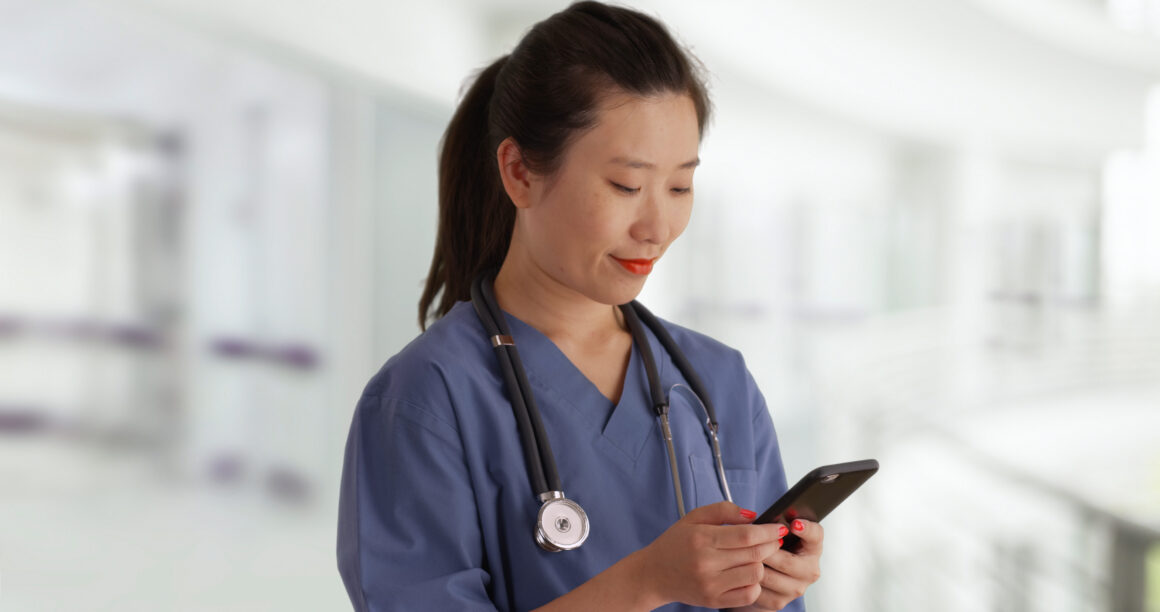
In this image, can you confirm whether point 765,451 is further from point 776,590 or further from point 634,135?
point 634,135

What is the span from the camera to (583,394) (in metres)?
0.93

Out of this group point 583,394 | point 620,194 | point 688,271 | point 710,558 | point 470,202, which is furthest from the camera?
point 688,271

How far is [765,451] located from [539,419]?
305mm

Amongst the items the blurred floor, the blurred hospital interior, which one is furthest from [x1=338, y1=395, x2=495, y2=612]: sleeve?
the blurred floor

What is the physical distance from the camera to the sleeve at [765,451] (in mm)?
1012

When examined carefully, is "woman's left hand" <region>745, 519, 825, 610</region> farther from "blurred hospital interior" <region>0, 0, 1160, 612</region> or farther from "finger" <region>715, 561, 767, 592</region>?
"blurred hospital interior" <region>0, 0, 1160, 612</region>

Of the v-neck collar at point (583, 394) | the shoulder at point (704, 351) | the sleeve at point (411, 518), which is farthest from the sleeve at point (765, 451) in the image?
the sleeve at point (411, 518)

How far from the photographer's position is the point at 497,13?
3.13 meters

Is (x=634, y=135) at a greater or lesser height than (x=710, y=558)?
greater

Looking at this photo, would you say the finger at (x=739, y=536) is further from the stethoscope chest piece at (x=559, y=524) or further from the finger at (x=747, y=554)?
the stethoscope chest piece at (x=559, y=524)

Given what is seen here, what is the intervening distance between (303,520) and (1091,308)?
439cm

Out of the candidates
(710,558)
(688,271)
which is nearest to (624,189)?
(710,558)

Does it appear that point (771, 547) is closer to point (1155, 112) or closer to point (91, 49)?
point (91, 49)

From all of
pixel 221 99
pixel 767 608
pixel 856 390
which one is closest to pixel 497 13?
pixel 221 99
